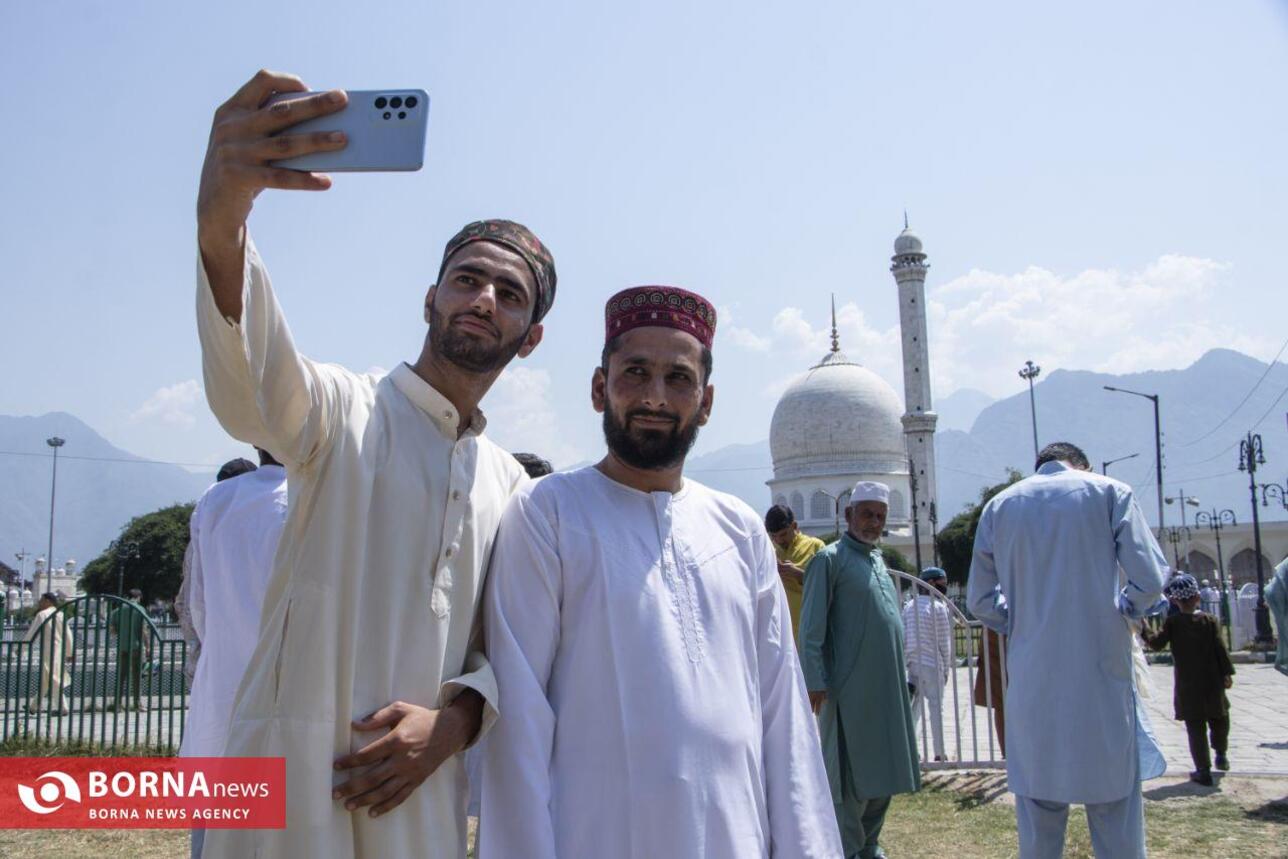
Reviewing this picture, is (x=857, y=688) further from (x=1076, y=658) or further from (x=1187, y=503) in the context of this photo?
(x=1187, y=503)

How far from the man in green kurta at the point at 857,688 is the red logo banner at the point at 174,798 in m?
2.84

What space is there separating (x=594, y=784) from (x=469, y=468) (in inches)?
27.3

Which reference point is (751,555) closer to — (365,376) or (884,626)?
(365,376)

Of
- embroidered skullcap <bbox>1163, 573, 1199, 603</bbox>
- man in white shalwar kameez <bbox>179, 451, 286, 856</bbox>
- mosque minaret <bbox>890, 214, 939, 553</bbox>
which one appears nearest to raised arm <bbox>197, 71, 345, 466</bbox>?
man in white shalwar kameez <bbox>179, 451, 286, 856</bbox>

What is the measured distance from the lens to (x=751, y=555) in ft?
8.11

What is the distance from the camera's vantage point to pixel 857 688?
15.5ft

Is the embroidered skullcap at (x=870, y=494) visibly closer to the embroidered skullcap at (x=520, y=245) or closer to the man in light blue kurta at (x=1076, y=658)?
the man in light blue kurta at (x=1076, y=658)

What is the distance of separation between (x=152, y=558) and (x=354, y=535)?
46137 mm

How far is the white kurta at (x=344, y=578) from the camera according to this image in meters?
1.67

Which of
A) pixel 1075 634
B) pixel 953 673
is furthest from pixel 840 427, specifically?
pixel 1075 634

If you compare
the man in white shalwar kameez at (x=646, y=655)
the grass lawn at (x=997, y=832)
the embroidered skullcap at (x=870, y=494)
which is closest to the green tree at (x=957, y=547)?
the grass lawn at (x=997, y=832)

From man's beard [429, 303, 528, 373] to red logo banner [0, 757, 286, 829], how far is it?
0.84m

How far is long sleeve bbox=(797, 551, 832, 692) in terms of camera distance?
471 cm

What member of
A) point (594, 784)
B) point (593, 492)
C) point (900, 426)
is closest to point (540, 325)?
point (593, 492)
